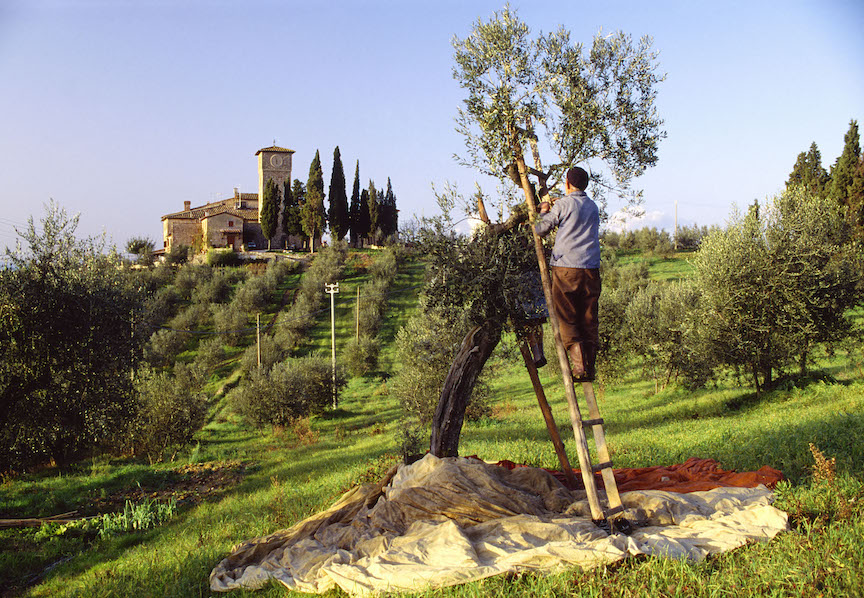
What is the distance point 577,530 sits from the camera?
643 centimetres

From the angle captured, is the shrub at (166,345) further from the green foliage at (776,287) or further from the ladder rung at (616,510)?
the ladder rung at (616,510)

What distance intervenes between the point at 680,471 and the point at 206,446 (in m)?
25.3

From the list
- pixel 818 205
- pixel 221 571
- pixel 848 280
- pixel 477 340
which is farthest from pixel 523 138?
pixel 818 205

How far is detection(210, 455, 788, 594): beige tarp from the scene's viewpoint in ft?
19.6

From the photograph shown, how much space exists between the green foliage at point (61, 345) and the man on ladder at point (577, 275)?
15.8 meters

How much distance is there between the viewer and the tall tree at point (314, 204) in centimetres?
7290

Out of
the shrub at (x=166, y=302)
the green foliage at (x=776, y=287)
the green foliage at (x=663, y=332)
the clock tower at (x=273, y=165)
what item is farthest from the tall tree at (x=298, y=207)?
the green foliage at (x=776, y=287)

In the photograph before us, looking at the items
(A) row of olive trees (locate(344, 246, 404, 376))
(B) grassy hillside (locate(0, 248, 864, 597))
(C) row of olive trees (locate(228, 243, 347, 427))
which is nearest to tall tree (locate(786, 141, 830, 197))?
(B) grassy hillside (locate(0, 248, 864, 597))

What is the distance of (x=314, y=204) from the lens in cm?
7262

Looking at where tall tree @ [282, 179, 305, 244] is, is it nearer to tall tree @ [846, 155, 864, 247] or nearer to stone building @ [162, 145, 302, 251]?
stone building @ [162, 145, 302, 251]

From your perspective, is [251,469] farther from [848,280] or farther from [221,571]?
[848,280]

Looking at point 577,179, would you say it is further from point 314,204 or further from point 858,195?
point 314,204

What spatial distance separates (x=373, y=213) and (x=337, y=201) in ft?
19.0

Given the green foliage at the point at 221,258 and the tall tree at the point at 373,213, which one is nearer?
the green foliage at the point at 221,258
